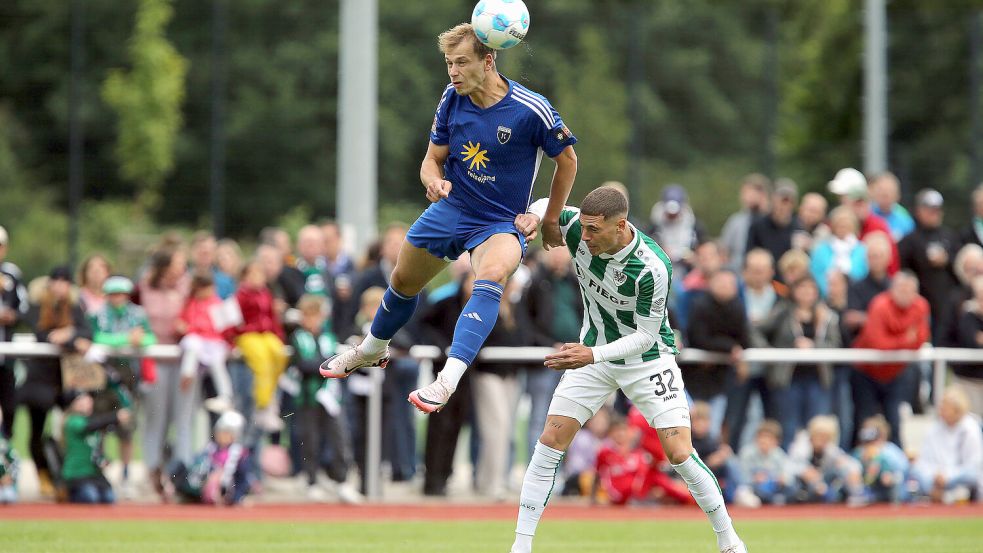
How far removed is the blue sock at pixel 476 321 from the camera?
860 cm

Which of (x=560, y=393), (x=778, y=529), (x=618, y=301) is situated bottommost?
(x=778, y=529)

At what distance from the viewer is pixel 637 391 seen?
9.08m

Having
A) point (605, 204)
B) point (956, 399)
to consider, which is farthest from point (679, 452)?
point (956, 399)

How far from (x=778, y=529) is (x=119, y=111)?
2187cm

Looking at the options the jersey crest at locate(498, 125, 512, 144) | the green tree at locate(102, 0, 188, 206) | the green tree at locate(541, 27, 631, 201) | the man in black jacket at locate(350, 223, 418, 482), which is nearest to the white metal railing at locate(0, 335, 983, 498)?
the man in black jacket at locate(350, 223, 418, 482)

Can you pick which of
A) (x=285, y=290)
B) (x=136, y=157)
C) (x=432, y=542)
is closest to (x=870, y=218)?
(x=285, y=290)

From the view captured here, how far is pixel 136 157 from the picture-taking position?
30.3 metres

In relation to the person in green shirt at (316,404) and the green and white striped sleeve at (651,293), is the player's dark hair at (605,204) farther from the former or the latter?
the person in green shirt at (316,404)

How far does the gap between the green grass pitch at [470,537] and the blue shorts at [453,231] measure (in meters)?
2.39

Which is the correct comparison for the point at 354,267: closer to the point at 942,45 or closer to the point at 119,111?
the point at 942,45

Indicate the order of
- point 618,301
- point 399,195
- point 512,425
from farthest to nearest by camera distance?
point 399,195 < point 512,425 < point 618,301

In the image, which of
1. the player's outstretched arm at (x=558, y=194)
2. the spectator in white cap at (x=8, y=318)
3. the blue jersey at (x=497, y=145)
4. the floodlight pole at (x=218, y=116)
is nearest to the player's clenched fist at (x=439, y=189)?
the blue jersey at (x=497, y=145)

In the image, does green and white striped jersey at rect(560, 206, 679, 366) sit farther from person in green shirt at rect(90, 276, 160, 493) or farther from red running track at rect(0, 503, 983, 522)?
person in green shirt at rect(90, 276, 160, 493)

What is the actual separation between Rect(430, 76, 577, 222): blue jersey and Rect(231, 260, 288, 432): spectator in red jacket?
4833 mm
